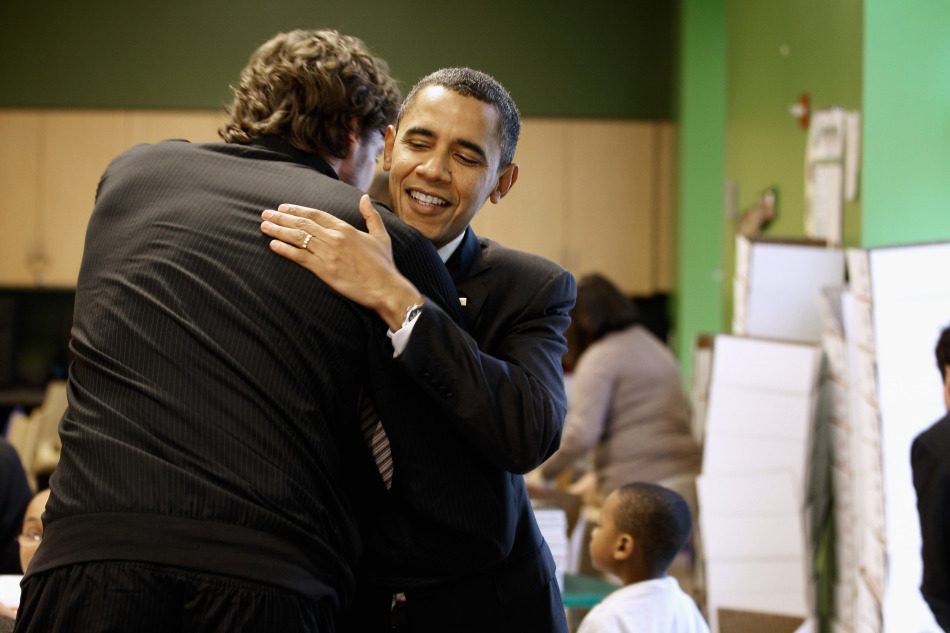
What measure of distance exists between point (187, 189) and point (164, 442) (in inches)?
12.5

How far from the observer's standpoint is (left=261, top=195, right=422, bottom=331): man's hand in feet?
3.58

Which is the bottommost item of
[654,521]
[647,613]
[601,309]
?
[647,613]

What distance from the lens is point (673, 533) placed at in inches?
84.4

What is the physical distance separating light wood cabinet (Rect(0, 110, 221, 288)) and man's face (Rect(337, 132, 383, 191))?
4.70m

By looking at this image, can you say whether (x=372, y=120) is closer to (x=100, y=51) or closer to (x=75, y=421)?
(x=75, y=421)

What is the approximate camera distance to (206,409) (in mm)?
1021

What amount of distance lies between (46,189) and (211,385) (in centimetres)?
535

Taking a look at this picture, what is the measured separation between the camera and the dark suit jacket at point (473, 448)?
1.10 m

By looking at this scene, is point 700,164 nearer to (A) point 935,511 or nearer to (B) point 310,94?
(A) point 935,511

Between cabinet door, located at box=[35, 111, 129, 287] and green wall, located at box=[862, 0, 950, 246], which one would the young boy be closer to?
green wall, located at box=[862, 0, 950, 246]

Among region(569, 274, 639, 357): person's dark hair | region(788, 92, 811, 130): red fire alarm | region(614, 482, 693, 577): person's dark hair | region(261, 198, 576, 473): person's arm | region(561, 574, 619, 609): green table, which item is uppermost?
region(788, 92, 811, 130): red fire alarm

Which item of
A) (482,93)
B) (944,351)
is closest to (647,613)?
(944,351)

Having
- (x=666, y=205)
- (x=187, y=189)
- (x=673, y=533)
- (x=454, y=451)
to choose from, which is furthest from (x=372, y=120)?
(x=666, y=205)

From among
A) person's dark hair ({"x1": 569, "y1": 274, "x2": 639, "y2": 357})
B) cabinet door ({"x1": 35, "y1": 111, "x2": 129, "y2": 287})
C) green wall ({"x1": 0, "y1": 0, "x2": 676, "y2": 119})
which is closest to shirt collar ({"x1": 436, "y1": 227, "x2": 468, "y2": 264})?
person's dark hair ({"x1": 569, "y1": 274, "x2": 639, "y2": 357})
